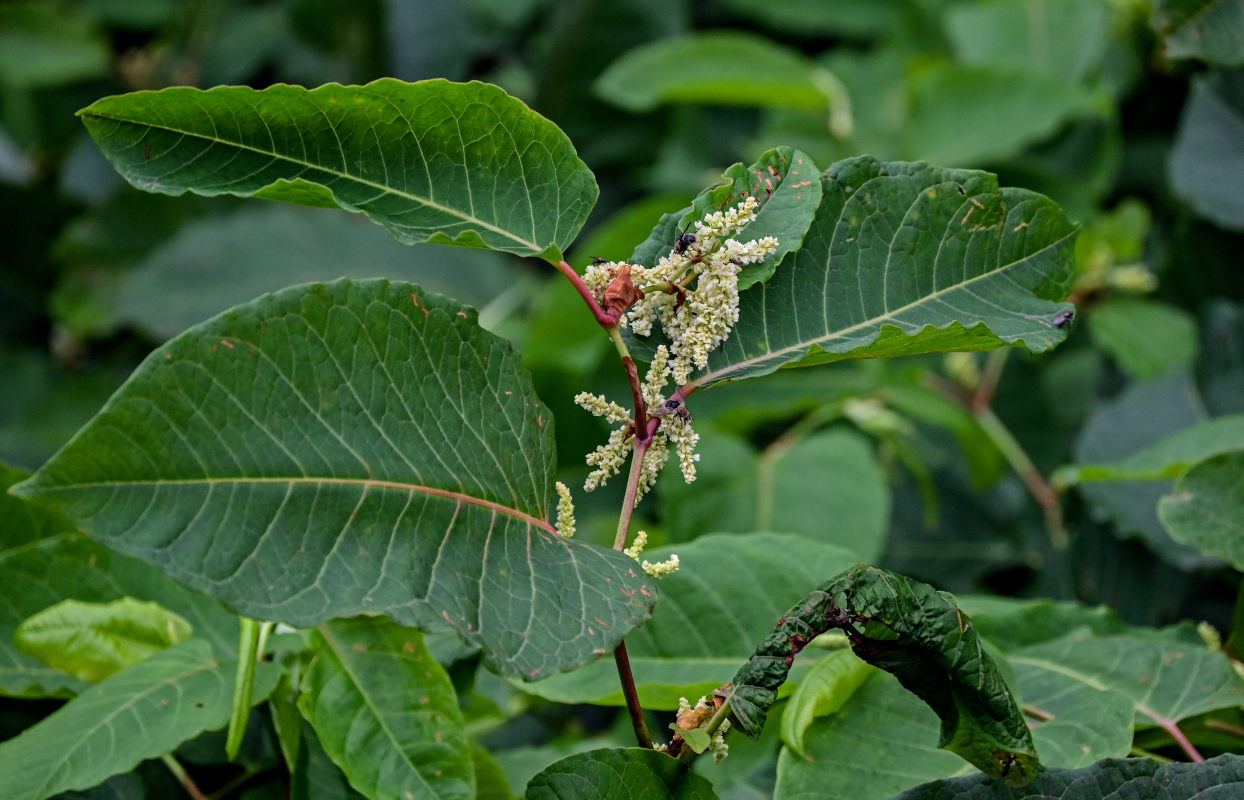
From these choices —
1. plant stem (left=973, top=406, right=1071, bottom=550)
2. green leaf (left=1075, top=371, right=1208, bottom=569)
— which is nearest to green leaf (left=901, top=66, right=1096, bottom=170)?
plant stem (left=973, top=406, right=1071, bottom=550)

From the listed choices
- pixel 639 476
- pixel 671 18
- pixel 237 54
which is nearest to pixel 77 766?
pixel 639 476

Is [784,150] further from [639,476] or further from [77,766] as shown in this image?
[77,766]

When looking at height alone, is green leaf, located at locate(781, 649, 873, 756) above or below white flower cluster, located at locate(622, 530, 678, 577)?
below

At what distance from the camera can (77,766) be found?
58 centimetres

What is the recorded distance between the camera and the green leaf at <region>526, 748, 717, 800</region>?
0.55 meters

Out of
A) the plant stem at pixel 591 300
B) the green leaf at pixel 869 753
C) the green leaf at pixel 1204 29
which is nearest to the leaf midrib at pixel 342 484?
the plant stem at pixel 591 300

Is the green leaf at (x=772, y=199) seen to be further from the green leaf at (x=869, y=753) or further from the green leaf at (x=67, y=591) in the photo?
the green leaf at (x=67, y=591)

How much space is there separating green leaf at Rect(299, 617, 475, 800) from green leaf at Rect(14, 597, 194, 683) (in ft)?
0.47

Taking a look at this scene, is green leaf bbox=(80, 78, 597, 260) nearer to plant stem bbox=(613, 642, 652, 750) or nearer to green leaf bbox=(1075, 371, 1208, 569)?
plant stem bbox=(613, 642, 652, 750)

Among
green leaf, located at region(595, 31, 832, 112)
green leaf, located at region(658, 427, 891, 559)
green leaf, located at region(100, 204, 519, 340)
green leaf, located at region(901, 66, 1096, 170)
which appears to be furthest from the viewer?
green leaf, located at region(100, 204, 519, 340)

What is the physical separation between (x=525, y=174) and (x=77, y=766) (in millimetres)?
398

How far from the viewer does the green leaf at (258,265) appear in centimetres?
184

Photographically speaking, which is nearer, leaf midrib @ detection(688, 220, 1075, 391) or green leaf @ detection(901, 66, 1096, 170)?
leaf midrib @ detection(688, 220, 1075, 391)

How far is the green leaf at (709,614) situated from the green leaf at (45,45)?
195 cm
